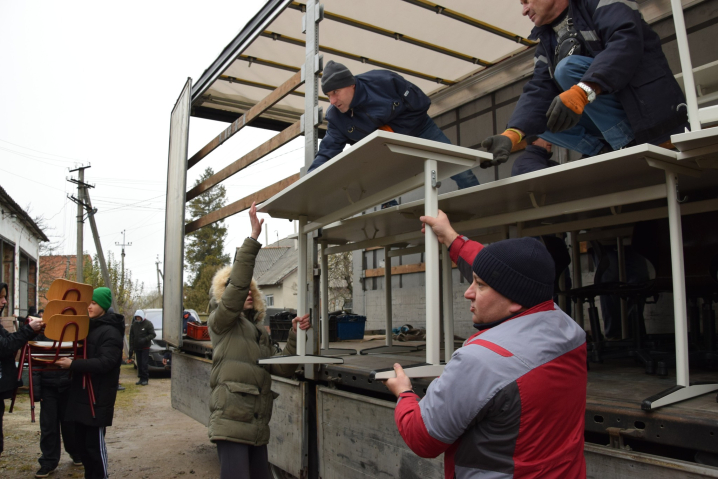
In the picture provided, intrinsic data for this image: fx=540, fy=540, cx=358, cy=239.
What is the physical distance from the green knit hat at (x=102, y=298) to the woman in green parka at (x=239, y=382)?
5.80ft

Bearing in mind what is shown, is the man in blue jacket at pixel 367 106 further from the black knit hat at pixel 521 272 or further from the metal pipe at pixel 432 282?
the black knit hat at pixel 521 272

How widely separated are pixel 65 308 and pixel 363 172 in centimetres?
306

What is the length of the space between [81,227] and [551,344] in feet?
90.4

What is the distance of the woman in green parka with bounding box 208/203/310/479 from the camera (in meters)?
3.29

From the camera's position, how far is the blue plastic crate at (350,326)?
634 centimetres

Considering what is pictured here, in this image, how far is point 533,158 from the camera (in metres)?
3.13

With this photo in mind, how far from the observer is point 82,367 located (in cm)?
443

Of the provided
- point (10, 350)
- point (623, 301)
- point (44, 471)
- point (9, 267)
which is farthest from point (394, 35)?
point (9, 267)

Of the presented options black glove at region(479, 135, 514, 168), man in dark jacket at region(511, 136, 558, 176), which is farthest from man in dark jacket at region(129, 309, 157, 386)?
black glove at region(479, 135, 514, 168)

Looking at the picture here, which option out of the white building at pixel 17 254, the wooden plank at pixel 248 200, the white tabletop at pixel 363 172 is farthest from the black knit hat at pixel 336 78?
the white building at pixel 17 254

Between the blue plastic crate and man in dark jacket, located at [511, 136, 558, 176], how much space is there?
11.6 ft

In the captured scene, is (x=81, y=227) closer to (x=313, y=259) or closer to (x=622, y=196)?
(x=313, y=259)

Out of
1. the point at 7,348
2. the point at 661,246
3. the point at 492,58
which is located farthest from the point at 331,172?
the point at 492,58

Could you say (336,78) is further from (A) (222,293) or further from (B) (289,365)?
(B) (289,365)
